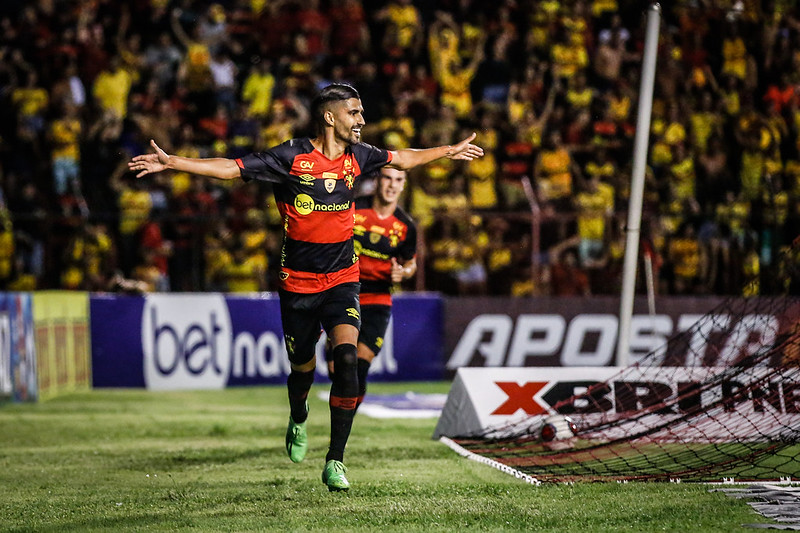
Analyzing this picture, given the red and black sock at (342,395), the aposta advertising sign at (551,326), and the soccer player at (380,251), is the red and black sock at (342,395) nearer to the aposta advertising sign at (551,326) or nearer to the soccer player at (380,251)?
the soccer player at (380,251)

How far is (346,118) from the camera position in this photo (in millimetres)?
7703

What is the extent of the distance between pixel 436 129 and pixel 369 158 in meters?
10.8

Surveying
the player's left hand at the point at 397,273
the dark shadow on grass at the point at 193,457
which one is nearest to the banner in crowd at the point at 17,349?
the dark shadow on grass at the point at 193,457

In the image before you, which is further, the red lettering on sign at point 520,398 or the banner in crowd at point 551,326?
the banner in crowd at point 551,326

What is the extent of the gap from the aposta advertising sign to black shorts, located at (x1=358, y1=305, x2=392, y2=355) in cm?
675

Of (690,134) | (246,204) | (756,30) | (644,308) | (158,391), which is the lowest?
(158,391)

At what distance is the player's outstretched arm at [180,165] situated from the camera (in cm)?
704

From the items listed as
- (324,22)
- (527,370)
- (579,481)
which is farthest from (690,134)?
(579,481)

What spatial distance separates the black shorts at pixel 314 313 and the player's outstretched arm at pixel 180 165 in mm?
1040

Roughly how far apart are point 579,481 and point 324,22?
14.6 meters

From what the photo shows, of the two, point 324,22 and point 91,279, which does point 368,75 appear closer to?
point 324,22

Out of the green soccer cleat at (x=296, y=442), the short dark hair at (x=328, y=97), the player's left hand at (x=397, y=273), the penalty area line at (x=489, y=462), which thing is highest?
the short dark hair at (x=328, y=97)

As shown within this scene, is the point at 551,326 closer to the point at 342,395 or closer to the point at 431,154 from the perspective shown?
the point at 431,154

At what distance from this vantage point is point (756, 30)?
69.3 feet
